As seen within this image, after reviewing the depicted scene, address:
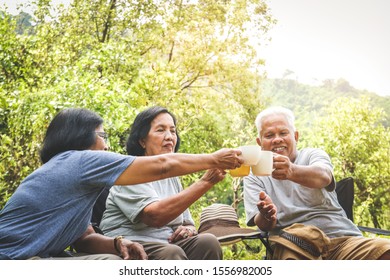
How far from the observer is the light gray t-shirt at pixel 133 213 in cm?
171

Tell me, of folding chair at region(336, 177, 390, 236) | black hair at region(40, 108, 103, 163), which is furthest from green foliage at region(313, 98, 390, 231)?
black hair at region(40, 108, 103, 163)

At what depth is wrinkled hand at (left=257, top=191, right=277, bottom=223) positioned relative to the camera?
1.77 metres

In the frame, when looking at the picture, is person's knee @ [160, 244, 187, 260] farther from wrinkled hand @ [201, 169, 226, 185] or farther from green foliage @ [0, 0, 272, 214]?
green foliage @ [0, 0, 272, 214]

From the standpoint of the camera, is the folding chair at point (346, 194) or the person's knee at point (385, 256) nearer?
the person's knee at point (385, 256)

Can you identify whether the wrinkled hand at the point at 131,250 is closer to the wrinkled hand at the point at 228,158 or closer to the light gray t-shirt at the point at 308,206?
the wrinkled hand at the point at 228,158

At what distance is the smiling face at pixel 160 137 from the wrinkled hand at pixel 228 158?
444 mm

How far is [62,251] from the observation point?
4.84ft

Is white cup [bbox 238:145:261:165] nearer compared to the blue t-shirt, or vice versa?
the blue t-shirt

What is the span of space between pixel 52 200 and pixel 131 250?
1.38 feet

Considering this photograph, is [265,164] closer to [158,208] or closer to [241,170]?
[241,170]

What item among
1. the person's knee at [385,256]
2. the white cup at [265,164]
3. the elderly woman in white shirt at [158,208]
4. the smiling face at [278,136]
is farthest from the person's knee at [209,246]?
the person's knee at [385,256]

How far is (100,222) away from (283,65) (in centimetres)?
235

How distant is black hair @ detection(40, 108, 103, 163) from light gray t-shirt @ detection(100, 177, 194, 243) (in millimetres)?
297
